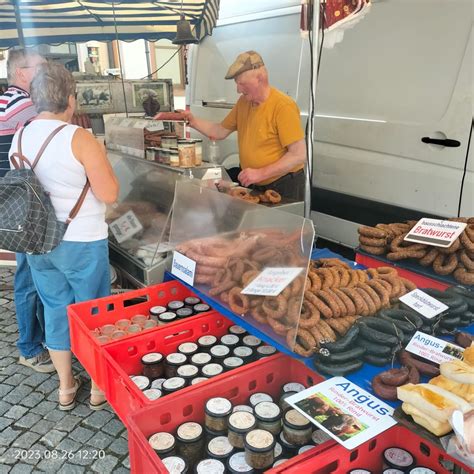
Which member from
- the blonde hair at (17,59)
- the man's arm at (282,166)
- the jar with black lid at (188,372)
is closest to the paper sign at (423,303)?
the jar with black lid at (188,372)

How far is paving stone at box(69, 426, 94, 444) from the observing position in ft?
9.11

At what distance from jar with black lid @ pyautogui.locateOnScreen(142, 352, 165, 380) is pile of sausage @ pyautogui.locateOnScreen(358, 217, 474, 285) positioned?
1.45 m

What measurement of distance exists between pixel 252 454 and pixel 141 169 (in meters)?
2.83

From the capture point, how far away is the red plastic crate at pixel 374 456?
57.1 inches

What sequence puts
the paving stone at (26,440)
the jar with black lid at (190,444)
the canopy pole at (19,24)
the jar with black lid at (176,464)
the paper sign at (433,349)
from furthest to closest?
the canopy pole at (19,24)
the paving stone at (26,440)
the paper sign at (433,349)
the jar with black lid at (190,444)
the jar with black lid at (176,464)

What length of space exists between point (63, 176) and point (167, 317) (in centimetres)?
94

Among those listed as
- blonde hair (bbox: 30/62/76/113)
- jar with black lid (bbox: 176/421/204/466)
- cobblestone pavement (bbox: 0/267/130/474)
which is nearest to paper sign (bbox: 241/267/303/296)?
jar with black lid (bbox: 176/421/204/466)

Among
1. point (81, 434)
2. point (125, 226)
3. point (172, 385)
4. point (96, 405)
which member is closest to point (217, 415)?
point (172, 385)

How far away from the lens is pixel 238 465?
5.28 ft

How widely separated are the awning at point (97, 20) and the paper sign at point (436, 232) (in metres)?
4.43

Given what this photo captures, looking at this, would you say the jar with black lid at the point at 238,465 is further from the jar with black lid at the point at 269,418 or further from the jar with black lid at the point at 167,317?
the jar with black lid at the point at 167,317

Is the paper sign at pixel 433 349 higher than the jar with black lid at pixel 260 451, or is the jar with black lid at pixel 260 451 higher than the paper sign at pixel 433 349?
the paper sign at pixel 433 349

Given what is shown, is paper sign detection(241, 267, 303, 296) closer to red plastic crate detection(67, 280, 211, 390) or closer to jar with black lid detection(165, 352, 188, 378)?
jar with black lid detection(165, 352, 188, 378)

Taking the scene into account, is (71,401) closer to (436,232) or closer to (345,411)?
(345,411)
